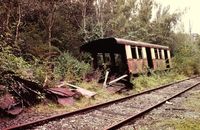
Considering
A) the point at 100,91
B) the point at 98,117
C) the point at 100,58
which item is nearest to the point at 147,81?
the point at 100,58

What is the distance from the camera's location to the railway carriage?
1748 centimetres

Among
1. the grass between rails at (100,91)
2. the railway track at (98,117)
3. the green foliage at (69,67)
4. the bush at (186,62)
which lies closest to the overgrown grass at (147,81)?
the grass between rails at (100,91)

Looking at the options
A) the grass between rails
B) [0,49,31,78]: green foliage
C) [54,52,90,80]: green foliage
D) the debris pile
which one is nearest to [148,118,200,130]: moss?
the grass between rails

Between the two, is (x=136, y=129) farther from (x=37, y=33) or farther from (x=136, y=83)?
(x=37, y=33)

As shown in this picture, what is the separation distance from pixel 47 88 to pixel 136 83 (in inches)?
290

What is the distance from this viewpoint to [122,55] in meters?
18.0

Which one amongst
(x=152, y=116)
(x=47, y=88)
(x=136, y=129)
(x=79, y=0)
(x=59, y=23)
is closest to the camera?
(x=136, y=129)

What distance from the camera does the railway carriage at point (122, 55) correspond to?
17.5 metres

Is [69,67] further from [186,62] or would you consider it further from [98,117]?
[186,62]

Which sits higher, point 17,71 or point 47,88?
point 17,71

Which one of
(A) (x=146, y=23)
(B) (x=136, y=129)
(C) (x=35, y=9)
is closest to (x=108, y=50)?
(C) (x=35, y=9)

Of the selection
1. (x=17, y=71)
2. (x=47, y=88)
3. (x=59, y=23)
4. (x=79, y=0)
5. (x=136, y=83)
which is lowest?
(x=136, y=83)

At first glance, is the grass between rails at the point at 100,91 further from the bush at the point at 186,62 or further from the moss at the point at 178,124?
the bush at the point at 186,62

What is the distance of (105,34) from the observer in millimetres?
26859
